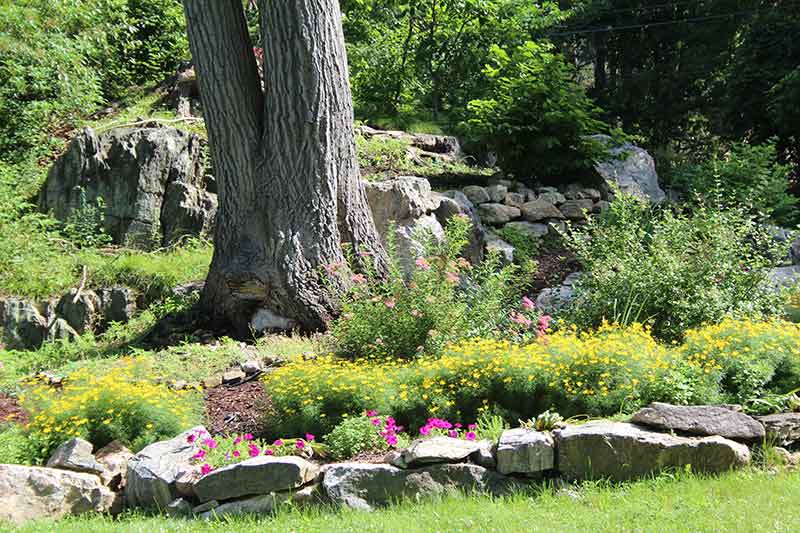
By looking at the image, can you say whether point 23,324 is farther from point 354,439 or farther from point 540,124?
point 540,124

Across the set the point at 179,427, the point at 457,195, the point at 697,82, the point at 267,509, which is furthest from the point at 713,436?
the point at 697,82

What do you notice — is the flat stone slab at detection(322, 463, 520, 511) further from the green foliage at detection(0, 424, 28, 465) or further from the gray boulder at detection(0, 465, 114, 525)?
the green foliage at detection(0, 424, 28, 465)

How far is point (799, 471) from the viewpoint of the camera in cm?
437

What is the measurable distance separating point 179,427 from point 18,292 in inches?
195

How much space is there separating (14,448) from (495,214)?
6.89m

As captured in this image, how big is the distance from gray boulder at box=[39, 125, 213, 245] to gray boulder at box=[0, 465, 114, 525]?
6.10 meters

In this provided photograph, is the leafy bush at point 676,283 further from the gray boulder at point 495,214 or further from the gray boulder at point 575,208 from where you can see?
the gray boulder at point 575,208

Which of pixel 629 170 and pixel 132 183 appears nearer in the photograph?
pixel 132 183

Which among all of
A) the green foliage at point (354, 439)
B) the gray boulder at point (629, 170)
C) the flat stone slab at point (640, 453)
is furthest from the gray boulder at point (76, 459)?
the gray boulder at point (629, 170)

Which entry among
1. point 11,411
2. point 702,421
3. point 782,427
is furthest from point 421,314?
point 11,411

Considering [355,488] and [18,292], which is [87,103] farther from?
[355,488]

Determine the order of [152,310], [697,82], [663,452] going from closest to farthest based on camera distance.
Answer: [663,452] → [152,310] → [697,82]

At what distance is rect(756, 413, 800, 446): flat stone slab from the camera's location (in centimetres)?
460

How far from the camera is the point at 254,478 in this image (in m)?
4.38
